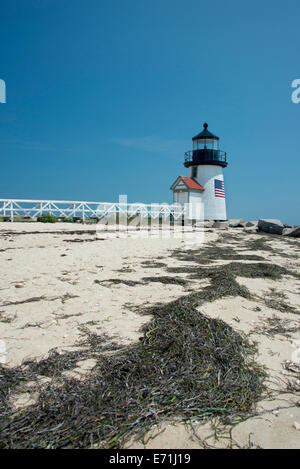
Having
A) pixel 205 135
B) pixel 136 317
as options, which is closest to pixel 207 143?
pixel 205 135

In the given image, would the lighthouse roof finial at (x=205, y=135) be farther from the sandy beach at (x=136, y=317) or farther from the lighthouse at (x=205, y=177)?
the sandy beach at (x=136, y=317)

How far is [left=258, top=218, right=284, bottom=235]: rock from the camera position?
17969 mm

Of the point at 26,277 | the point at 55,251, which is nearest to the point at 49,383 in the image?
the point at 26,277

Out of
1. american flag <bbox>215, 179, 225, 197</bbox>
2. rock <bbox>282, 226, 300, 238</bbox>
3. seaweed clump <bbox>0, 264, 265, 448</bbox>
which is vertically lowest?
seaweed clump <bbox>0, 264, 265, 448</bbox>

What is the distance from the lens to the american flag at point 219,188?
29.1 m

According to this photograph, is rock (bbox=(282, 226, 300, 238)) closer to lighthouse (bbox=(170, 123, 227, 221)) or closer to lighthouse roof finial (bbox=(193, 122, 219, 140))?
lighthouse (bbox=(170, 123, 227, 221))

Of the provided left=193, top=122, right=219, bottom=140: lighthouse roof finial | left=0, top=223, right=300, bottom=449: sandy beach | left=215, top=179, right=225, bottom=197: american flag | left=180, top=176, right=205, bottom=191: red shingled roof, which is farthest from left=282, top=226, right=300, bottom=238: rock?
left=193, top=122, right=219, bottom=140: lighthouse roof finial

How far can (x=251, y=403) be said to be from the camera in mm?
2219

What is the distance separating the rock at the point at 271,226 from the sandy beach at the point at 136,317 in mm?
10755

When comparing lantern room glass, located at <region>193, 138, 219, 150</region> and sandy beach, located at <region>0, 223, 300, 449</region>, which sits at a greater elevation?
lantern room glass, located at <region>193, 138, 219, 150</region>

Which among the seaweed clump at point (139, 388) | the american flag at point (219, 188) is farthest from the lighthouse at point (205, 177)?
the seaweed clump at point (139, 388)

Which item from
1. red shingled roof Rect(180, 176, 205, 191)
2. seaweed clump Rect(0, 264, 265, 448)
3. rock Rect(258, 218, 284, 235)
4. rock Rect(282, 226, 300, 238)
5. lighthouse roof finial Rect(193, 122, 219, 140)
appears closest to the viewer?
seaweed clump Rect(0, 264, 265, 448)
